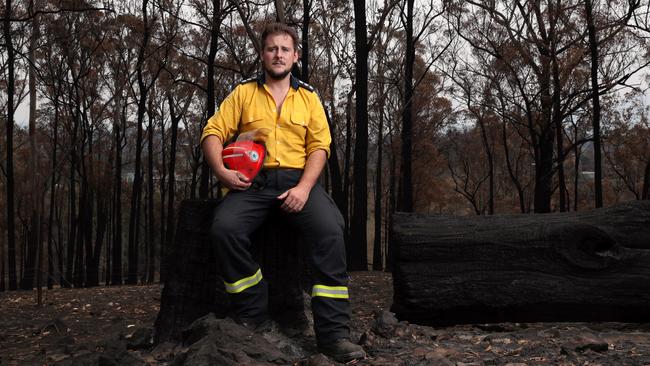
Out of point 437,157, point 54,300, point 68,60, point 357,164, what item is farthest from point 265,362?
point 437,157

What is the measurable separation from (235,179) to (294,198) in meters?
0.39

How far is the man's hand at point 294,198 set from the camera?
3.71m

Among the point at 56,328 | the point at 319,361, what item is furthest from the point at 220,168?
the point at 56,328

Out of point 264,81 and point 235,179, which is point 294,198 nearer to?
point 235,179

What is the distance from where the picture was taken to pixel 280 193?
3.86 meters

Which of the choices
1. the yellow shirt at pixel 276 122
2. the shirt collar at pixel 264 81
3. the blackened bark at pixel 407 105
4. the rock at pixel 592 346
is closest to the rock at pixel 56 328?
the yellow shirt at pixel 276 122

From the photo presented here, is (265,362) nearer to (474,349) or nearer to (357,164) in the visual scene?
(474,349)

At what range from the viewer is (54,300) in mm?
11719

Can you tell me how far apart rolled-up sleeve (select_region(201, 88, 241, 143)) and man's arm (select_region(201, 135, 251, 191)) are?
60 millimetres

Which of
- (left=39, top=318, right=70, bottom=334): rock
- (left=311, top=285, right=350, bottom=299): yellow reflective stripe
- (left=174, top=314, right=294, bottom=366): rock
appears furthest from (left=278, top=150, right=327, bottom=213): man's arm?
(left=39, top=318, right=70, bottom=334): rock

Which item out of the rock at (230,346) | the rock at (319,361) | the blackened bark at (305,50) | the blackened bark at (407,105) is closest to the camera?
the rock at (230,346)

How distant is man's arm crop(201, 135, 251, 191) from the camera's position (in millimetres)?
3791

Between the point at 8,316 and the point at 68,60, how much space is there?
56.5ft

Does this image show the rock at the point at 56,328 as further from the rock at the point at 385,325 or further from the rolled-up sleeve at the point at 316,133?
the rolled-up sleeve at the point at 316,133
